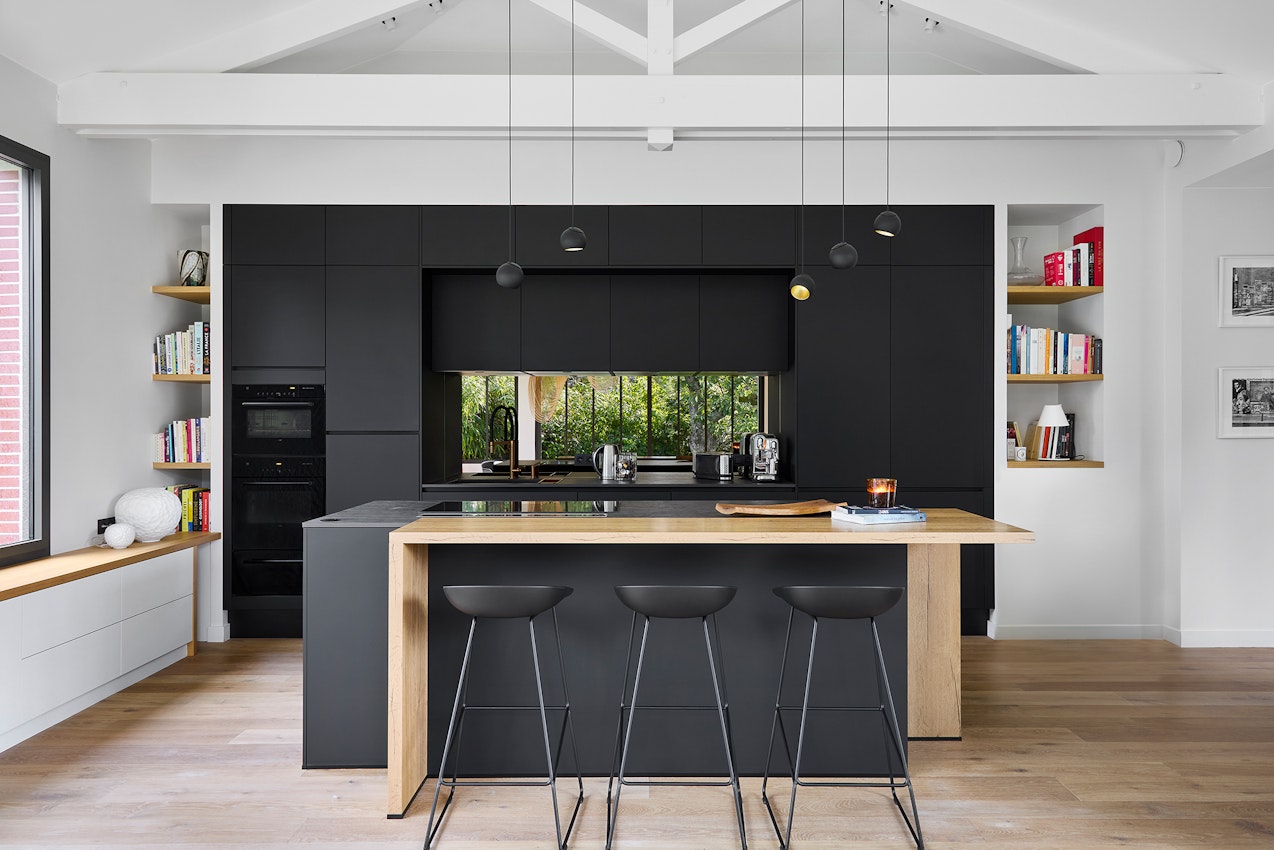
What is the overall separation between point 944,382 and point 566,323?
7.79 feet

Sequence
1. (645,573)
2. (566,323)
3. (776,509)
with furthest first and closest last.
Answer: (566,323), (776,509), (645,573)

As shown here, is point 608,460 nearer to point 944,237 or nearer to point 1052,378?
point 944,237

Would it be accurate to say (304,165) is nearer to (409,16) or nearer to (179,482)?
(409,16)

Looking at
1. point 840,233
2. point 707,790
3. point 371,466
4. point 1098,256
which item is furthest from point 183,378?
point 1098,256

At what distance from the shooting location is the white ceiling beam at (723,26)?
4.03 metres

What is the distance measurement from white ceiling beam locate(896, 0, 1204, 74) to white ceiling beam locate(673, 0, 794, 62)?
78cm

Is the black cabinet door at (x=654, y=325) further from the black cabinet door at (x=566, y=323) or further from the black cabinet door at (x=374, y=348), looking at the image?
the black cabinet door at (x=374, y=348)

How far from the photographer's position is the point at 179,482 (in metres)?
5.31

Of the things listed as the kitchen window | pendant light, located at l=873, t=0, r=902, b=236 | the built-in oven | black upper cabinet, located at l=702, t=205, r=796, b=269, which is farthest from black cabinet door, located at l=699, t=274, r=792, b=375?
the kitchen window

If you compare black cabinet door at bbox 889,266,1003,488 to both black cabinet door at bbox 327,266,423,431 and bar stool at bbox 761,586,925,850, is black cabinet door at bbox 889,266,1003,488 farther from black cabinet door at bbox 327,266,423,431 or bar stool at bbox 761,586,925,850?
black cabinet door at bbox 327,266,423,431

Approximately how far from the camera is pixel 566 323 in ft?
17.7

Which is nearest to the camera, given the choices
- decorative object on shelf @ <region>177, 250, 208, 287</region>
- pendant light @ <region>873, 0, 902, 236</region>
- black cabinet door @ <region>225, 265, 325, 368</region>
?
pendant light @ <region>873, 0, 902, 236</region>

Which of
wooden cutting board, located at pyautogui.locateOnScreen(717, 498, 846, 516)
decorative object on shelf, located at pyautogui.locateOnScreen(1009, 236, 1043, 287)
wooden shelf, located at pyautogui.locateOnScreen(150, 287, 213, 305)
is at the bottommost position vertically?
wooden cutting board, located at pyautogui.locateOnScreen(717, 498, 846, 516)

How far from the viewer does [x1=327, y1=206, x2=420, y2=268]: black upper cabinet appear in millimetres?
5102
